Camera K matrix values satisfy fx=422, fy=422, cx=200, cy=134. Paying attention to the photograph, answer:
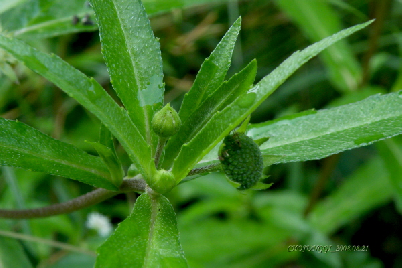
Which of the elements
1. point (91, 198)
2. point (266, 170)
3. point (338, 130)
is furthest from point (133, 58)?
point (266, 170)


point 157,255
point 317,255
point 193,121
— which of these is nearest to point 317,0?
point 317,255

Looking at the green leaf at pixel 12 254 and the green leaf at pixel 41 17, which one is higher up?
the green leaf at pixel 41 17

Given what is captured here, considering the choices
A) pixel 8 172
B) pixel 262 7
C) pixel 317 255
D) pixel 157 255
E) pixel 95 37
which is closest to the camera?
pixel 157 255

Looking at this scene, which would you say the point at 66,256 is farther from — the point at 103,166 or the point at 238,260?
the point at 103,166

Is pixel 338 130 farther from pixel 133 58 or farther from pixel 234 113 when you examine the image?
pixel 133 58

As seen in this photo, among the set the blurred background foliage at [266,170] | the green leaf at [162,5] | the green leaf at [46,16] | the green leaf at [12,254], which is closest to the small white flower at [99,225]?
the blurred background foliage at [266,170]

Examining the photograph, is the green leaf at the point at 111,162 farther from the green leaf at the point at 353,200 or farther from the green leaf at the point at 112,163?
the green leaf at the point at 353,200
